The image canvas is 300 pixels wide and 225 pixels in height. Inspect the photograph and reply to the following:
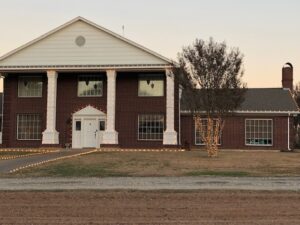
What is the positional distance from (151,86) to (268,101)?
865 centimetres

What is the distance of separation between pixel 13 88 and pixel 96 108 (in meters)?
6.11

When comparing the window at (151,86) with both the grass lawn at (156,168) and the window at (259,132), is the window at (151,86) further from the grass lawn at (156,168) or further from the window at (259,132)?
the grass lawn at (156,168)

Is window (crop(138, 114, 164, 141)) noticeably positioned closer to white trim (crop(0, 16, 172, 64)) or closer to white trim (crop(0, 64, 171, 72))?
white trim (crop(0, 64, 171, 72))

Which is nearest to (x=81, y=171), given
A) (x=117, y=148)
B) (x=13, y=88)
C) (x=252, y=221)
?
(x=252, y=221)

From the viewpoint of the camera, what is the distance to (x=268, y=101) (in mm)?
35500

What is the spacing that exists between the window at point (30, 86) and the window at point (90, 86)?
111 inches

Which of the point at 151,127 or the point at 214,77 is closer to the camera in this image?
the point at 214,77

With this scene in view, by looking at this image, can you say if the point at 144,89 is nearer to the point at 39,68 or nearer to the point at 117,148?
the point at 117,148

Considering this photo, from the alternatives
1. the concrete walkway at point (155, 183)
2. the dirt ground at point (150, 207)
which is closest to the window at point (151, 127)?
the concrete walkway at point (155, 183)

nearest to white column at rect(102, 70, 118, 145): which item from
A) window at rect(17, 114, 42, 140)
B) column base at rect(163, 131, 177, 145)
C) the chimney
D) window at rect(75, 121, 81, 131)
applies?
window at rect(75, 121, 81, 131)

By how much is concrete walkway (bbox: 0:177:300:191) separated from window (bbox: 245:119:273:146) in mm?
17952

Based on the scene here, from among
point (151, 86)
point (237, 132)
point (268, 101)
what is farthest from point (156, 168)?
point (268, 101)

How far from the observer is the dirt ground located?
30.6ft

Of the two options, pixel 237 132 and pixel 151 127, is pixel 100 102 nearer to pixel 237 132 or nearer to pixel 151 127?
pixel 151 127
